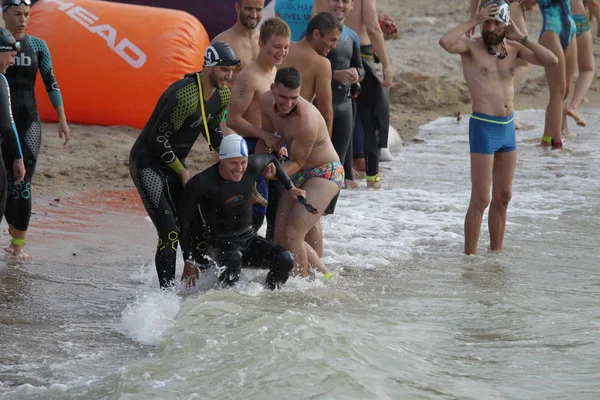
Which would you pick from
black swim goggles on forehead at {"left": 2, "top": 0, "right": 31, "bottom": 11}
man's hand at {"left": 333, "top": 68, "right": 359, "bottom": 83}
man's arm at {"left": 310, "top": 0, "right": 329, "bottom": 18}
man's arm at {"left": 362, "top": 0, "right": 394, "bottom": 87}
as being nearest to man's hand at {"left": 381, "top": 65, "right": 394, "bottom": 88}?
man's arm at {"left": 362, "top": 0, "right": 394, "bottom": 87}

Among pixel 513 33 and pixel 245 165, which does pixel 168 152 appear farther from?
pixel 513 33

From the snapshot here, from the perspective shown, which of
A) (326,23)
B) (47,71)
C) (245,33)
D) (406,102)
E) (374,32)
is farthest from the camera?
(406,102)

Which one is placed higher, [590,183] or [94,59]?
[94,59]

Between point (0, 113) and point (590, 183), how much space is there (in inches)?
267

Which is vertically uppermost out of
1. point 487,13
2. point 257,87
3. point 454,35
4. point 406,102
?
point 487,13

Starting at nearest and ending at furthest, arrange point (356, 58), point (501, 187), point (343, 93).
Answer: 1. point (501, 187)
2. point (343, 93)
3. point (356, 58)

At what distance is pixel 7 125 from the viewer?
19.4 ft

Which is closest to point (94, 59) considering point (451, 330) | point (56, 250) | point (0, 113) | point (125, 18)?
point (125, 18)

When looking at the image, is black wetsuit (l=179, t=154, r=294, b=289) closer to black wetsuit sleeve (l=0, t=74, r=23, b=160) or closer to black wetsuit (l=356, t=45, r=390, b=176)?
black wetsuit sleeve (l=0, t=74, r=23, b=160)

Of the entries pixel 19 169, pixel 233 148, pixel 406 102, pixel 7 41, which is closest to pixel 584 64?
pixel 406 102

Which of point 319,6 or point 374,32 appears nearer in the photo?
point 319,6

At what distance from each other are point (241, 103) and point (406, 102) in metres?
10.2

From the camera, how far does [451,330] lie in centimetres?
551

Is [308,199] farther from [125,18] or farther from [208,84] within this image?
[125,18]
